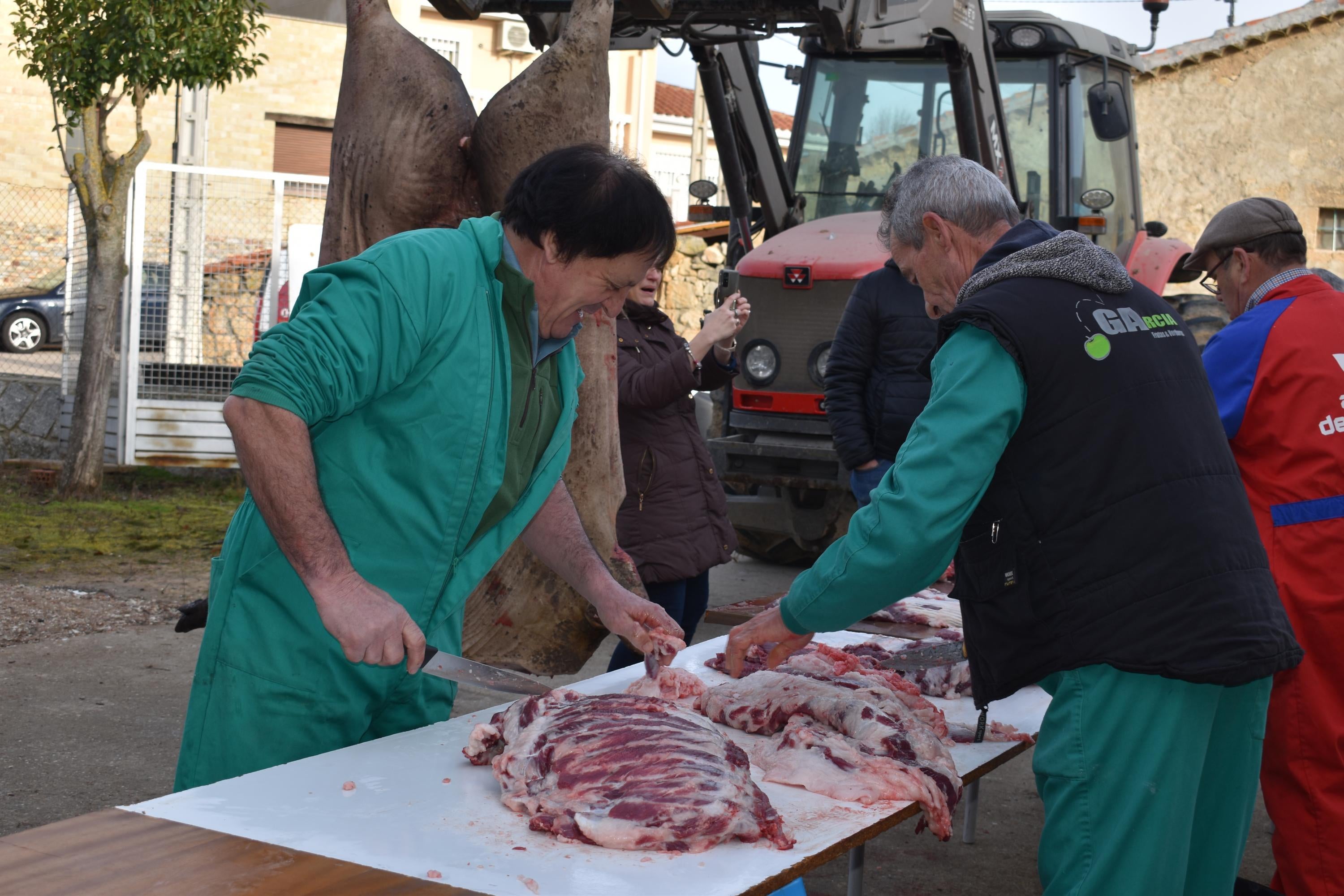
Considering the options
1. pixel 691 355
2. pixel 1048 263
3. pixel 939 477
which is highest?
pixel 1048 263

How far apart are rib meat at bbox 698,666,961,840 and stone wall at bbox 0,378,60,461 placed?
10771 millimetres

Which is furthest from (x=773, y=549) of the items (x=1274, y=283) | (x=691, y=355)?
(x=1274, y=283)

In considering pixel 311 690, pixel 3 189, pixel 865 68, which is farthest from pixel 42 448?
pixel 311 690

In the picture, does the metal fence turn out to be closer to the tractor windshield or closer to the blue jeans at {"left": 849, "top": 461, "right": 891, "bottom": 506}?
the tractor windshield

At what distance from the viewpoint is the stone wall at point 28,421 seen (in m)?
12.0

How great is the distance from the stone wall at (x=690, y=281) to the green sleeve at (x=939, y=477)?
1537 centimetres

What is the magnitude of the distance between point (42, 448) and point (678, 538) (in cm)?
957

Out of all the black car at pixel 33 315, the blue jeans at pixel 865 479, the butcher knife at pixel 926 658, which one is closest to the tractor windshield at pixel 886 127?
the blue jeans at pixel 865 479

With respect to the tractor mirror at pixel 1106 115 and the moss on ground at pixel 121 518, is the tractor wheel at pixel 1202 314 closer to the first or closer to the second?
the tractor mirror at pixel 1106 115

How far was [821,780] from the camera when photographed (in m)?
2.47

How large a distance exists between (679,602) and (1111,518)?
251cm

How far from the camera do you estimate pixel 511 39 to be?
23.0m

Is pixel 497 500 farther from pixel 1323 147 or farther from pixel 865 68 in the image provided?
pixel 1323 147

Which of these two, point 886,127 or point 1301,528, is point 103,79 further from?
point 1301,528
